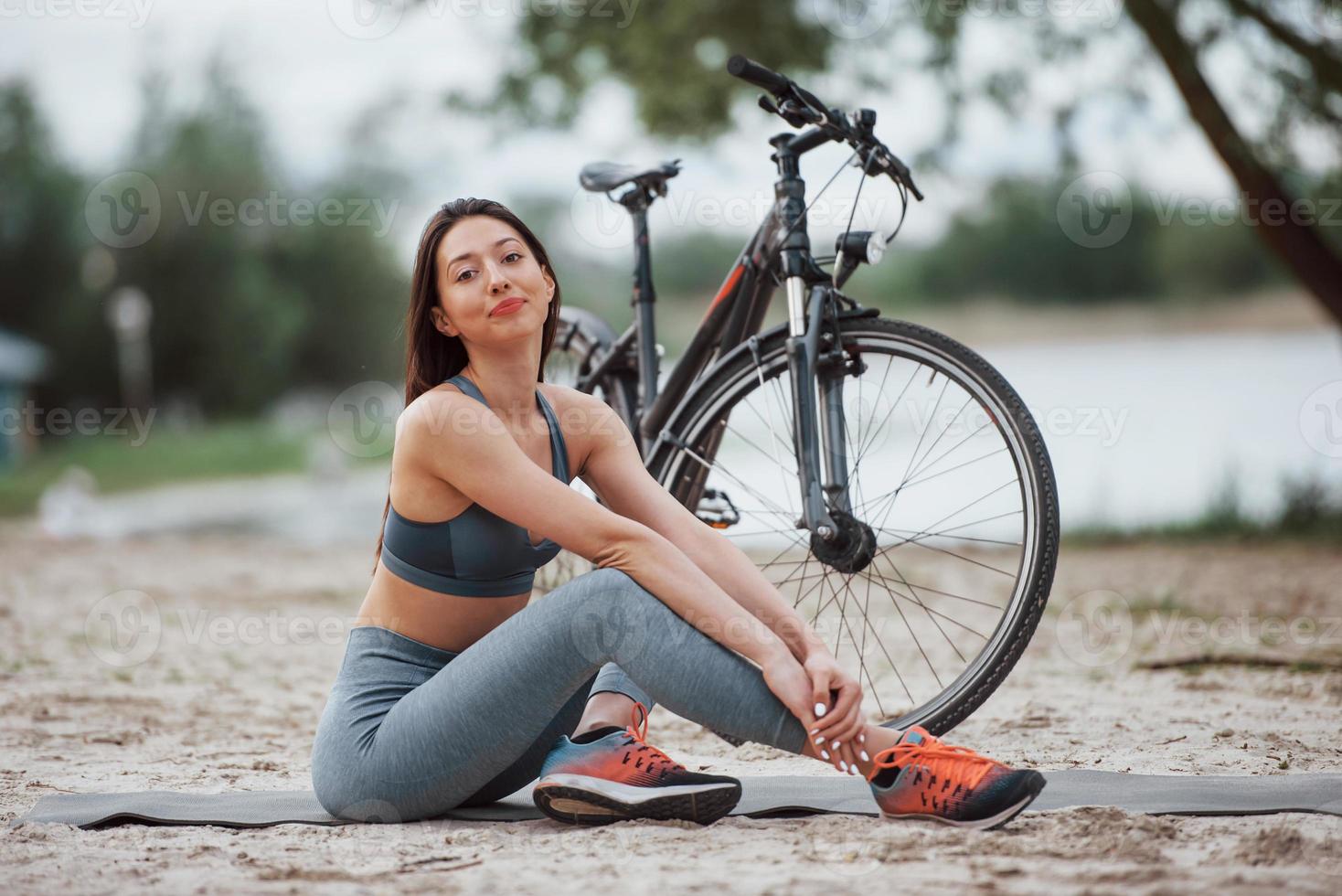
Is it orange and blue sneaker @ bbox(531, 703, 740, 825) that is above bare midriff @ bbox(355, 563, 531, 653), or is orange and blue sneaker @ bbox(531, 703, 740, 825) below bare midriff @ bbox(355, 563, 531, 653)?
below

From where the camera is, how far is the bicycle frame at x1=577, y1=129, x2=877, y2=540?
279 centimetres

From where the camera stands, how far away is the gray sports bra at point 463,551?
2383mm

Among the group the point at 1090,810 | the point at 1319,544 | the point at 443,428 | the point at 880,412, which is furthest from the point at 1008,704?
the point at 1319,544

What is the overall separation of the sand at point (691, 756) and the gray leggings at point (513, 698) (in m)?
0.10

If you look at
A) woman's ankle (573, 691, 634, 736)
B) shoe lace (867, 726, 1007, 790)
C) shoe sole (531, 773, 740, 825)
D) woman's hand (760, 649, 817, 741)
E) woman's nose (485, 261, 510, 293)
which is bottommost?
shoe sole (531, 773, 740, 825)

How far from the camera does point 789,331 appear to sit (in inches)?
115

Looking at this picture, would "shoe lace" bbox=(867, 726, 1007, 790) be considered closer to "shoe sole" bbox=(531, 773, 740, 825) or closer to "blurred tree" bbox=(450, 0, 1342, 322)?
"shoe sole" bbox=(531, 773, 740, 825)

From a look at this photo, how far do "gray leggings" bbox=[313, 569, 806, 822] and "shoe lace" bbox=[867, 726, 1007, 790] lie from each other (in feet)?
0.49

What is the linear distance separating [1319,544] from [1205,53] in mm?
2850

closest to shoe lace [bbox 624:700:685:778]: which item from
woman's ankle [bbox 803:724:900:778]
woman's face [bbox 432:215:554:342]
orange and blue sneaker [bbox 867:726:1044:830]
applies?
woman's ankle [bbox 803:724:900:778]

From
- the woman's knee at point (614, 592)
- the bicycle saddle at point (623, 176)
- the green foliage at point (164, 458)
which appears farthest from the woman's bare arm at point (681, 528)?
the green foliage at point (164, 458)

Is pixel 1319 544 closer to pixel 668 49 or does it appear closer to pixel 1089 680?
pixel 1089 680

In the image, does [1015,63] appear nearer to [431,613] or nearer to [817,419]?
[817,419]

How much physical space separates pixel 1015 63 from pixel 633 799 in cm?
720
